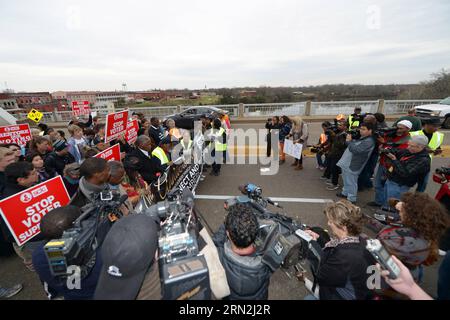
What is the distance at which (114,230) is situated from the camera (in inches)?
54.4

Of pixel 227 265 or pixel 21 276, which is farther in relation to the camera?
pixel 21 276

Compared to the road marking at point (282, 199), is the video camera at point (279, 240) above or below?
above

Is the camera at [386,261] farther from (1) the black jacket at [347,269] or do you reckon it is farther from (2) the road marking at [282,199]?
(2) the road marking at [282,199]

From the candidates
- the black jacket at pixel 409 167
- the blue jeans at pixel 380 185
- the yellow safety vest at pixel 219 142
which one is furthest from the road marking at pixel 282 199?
the yellow safety vest at pixel 219 142

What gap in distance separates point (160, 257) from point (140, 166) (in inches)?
113

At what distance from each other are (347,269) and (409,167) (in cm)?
267

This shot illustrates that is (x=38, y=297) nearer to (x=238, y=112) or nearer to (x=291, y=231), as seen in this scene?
(x=291, y=231)

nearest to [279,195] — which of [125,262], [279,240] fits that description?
[279,240]

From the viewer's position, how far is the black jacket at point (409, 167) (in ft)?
10.4

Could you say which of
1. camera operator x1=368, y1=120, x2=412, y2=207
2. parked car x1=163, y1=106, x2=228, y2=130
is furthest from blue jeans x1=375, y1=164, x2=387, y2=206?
parked car x1=163, y1=106, x2=228, y2=130

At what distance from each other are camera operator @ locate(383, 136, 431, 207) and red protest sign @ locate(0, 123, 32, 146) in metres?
9.11

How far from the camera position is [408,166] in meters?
3.25

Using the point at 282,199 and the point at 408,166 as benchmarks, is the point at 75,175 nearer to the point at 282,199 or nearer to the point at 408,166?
the point at 282,199
